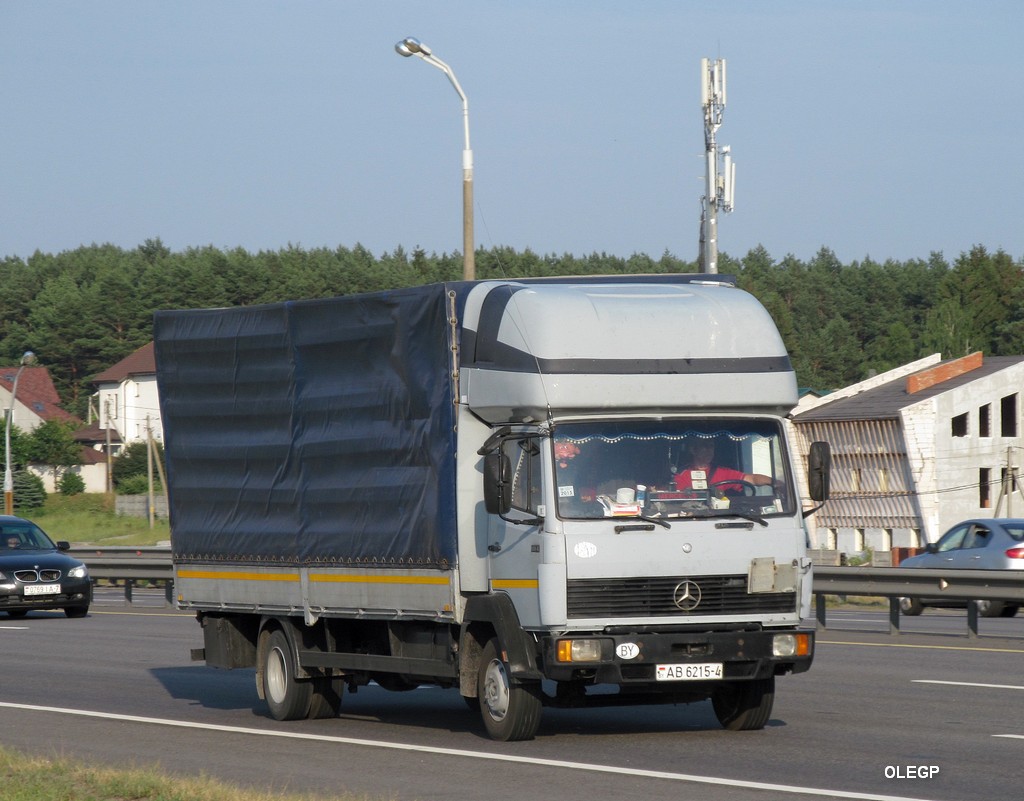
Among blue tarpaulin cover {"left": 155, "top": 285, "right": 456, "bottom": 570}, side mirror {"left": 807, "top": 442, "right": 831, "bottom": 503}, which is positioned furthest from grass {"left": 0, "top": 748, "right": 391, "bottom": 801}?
side mirror {"left": 807, "top": 442, "right": 831, "bottom": 503}

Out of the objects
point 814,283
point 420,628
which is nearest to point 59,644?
point 420,628

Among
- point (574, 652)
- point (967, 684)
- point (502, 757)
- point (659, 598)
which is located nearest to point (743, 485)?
point (659, 598)

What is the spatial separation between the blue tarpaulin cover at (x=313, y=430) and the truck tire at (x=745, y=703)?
7.16 feet

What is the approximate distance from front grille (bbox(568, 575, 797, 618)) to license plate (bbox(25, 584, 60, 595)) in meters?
18.6

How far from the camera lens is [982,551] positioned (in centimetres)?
2798

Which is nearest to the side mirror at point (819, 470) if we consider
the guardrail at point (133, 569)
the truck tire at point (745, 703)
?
the truck tire at point (745, 703)

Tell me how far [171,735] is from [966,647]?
10.3 meters

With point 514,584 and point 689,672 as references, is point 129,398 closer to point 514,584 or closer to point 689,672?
point 514,584

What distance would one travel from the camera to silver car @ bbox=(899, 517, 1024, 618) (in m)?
26.8

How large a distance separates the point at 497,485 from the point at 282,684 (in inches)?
142

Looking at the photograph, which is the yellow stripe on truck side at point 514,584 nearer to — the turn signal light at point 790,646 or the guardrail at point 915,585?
the turn signal light at point 790,646

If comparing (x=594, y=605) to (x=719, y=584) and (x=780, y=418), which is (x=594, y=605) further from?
(x=780, y=418)

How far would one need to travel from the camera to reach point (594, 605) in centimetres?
1043

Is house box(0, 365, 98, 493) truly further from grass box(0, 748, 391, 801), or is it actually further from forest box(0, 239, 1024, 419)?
grass box(0, 748, 391, 801)
